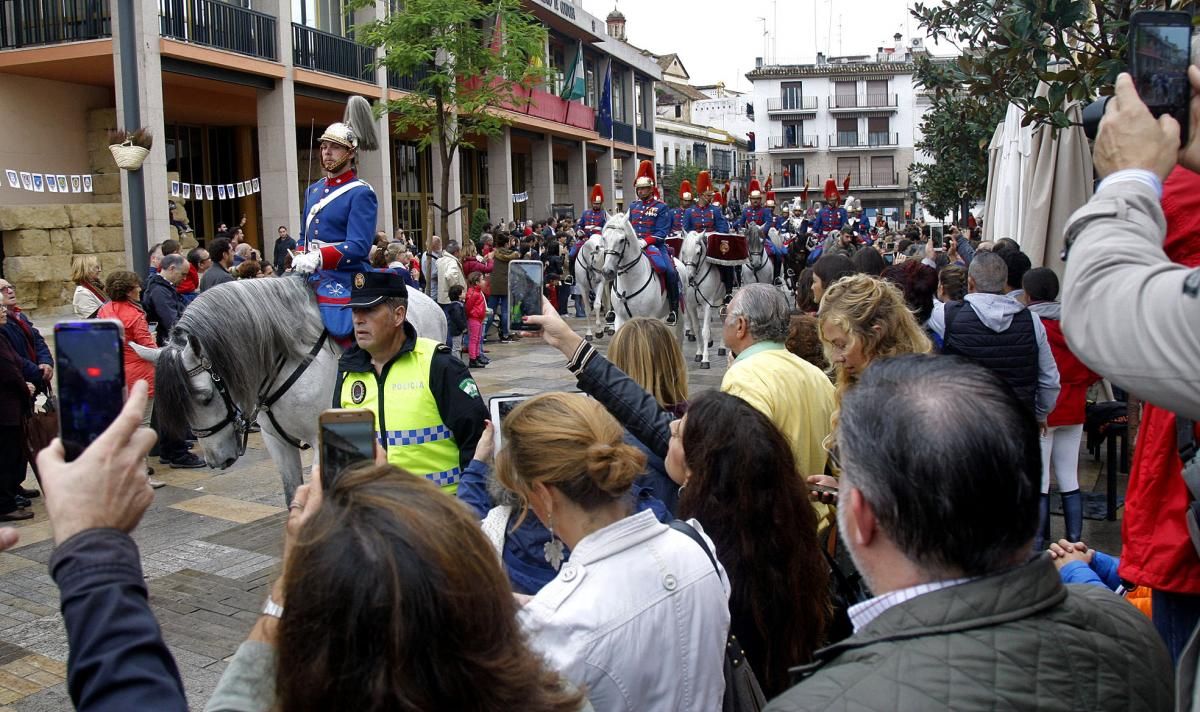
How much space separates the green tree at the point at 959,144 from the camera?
9047mm

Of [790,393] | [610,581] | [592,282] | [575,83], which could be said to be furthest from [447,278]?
[575,83]

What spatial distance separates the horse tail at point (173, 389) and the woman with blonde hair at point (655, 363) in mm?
2568

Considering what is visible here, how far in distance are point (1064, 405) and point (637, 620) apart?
4895 millimetres

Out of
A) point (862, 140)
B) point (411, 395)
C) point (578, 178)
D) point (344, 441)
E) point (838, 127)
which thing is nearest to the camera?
point (344, 441)

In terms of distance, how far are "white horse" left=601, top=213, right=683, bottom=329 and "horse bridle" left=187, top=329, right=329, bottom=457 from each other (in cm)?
877

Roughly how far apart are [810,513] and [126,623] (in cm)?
206

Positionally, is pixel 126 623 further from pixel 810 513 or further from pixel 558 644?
pixel 810 513

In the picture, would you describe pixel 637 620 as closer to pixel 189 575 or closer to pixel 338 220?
pixel 338 220

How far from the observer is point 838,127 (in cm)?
7825

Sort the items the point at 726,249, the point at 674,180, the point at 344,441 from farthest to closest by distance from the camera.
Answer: the point at 674,180, the point at 726,249, the point at 344,441

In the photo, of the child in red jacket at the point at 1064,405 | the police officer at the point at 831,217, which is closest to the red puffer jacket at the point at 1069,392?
the child in red jacket at the point at 1064,405

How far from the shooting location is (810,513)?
311 cm

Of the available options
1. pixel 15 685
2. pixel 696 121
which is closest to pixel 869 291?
pixel 15 685

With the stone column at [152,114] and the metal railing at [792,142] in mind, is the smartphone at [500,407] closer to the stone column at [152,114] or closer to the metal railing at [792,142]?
the stone column at [152,114]
